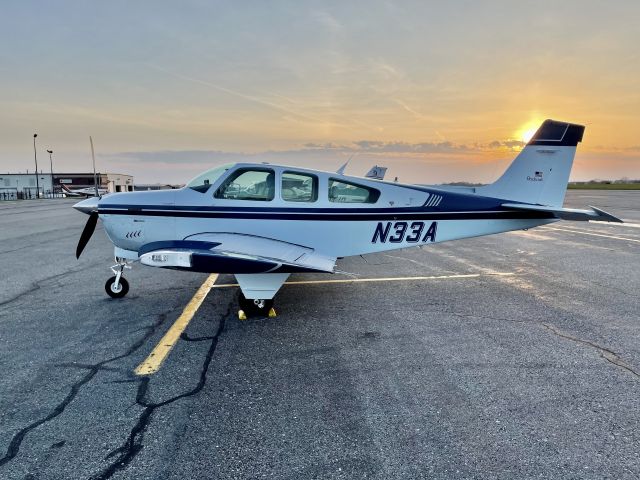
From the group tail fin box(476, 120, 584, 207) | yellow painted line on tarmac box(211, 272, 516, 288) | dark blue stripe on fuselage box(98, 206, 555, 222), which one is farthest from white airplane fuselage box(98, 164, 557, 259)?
yellow painted line on tarmac box(211, 272, 516, 288)

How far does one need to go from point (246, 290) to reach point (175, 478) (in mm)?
3201

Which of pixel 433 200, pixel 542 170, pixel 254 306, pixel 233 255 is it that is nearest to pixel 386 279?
pixel 433 200

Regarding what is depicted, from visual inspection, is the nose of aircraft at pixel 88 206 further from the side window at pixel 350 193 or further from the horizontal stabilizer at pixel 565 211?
the horizontal stabilizer at pixel 565 211

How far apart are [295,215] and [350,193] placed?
1.05m

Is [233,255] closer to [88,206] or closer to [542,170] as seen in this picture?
[88,206]

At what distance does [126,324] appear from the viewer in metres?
5.45

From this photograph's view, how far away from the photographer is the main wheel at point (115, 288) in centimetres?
669

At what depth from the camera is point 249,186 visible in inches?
255

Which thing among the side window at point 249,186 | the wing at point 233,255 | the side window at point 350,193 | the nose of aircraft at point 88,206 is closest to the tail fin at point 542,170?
the side window at point 350,193

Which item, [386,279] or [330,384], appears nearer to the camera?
[330,384]

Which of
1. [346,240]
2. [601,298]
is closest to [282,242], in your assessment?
[346,240]

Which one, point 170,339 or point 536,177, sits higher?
point 536,177

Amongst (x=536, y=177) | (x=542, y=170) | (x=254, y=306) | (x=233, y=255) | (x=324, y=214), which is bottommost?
(x=254, y=306)

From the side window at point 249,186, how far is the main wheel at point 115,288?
7.79 feet
